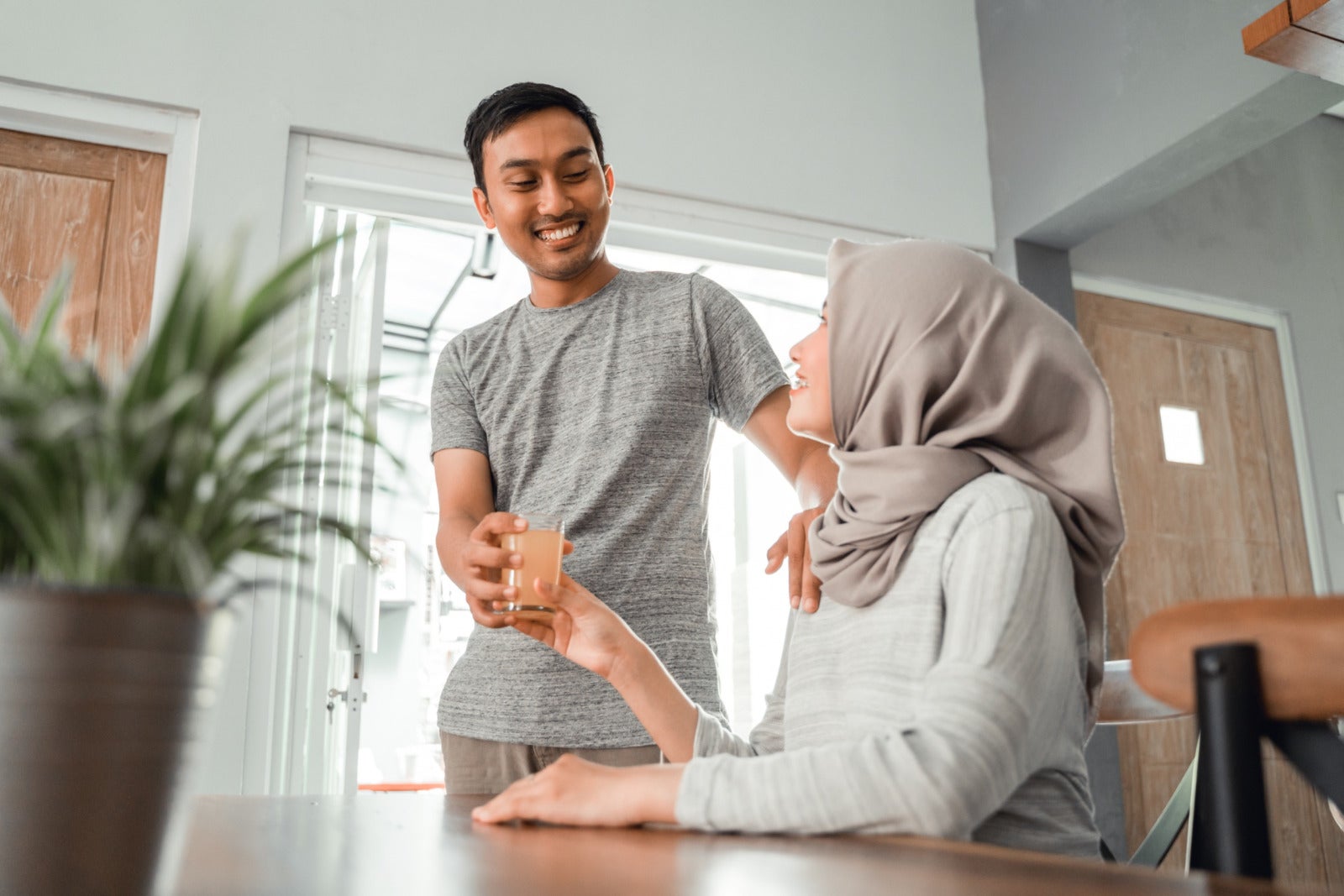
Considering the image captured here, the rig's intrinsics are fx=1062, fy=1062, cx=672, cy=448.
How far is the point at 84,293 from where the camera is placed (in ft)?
8.20

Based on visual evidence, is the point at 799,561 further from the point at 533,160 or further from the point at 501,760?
the point at 533,160

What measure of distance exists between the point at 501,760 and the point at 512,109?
999 millimetres

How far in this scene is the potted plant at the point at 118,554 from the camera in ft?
1.13

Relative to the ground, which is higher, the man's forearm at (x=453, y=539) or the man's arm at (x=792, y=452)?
the man's arm at (x=792, y=452)

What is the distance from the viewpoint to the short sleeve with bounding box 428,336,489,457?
1.66 metres

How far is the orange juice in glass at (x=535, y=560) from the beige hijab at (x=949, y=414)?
0.94 ft

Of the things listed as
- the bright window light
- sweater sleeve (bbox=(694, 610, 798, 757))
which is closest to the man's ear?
sweater sleeve (bbox=(694, 610, 798, 757))

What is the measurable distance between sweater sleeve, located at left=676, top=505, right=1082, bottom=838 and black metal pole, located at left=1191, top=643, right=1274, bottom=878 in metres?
0.21

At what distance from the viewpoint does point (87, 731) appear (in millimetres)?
352

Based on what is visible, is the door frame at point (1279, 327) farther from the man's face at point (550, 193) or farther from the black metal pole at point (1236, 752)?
the black metal pole at point (1236, 752)

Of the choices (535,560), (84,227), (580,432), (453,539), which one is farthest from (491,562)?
(84,227)

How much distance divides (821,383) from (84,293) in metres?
2.05

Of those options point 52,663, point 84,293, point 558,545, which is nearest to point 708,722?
point 558,545

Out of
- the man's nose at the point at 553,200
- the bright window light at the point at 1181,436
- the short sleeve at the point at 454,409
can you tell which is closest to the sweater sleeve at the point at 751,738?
the short sleeve at the point at 454,409
